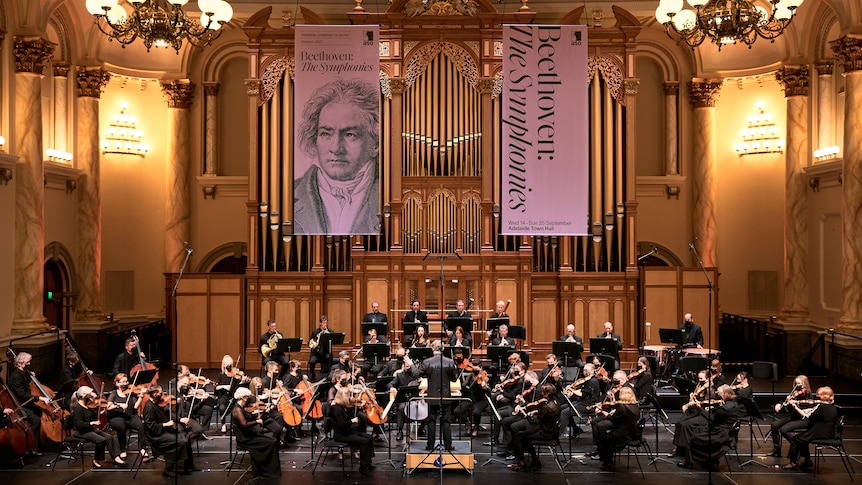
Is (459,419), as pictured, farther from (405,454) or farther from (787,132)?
(787,132)

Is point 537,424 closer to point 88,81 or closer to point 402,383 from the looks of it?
point 402,383

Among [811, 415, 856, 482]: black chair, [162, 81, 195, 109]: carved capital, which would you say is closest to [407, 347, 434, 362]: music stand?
[811, 415, 856, 482]: black chair

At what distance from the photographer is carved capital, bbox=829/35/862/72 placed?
631 inches

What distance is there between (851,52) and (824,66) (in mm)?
2365

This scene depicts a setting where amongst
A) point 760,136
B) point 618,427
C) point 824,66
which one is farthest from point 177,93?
point 824,66

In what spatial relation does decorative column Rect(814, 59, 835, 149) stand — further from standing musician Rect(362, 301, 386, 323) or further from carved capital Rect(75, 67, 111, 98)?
carved capital Rect(75, 67, 111, 98)

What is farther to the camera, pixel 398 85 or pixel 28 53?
pixel 398 85

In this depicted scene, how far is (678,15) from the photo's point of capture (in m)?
12.6

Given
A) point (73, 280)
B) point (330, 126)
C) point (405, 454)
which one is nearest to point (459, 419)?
point (405, 454)

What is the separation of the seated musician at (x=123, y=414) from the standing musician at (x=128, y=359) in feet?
5.79

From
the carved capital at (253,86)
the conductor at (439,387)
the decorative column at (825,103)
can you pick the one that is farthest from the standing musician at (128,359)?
the decorative column at (825,103)

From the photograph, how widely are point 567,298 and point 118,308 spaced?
34.0 ft

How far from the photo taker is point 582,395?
13.3 meters

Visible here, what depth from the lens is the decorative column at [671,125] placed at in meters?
21.0
